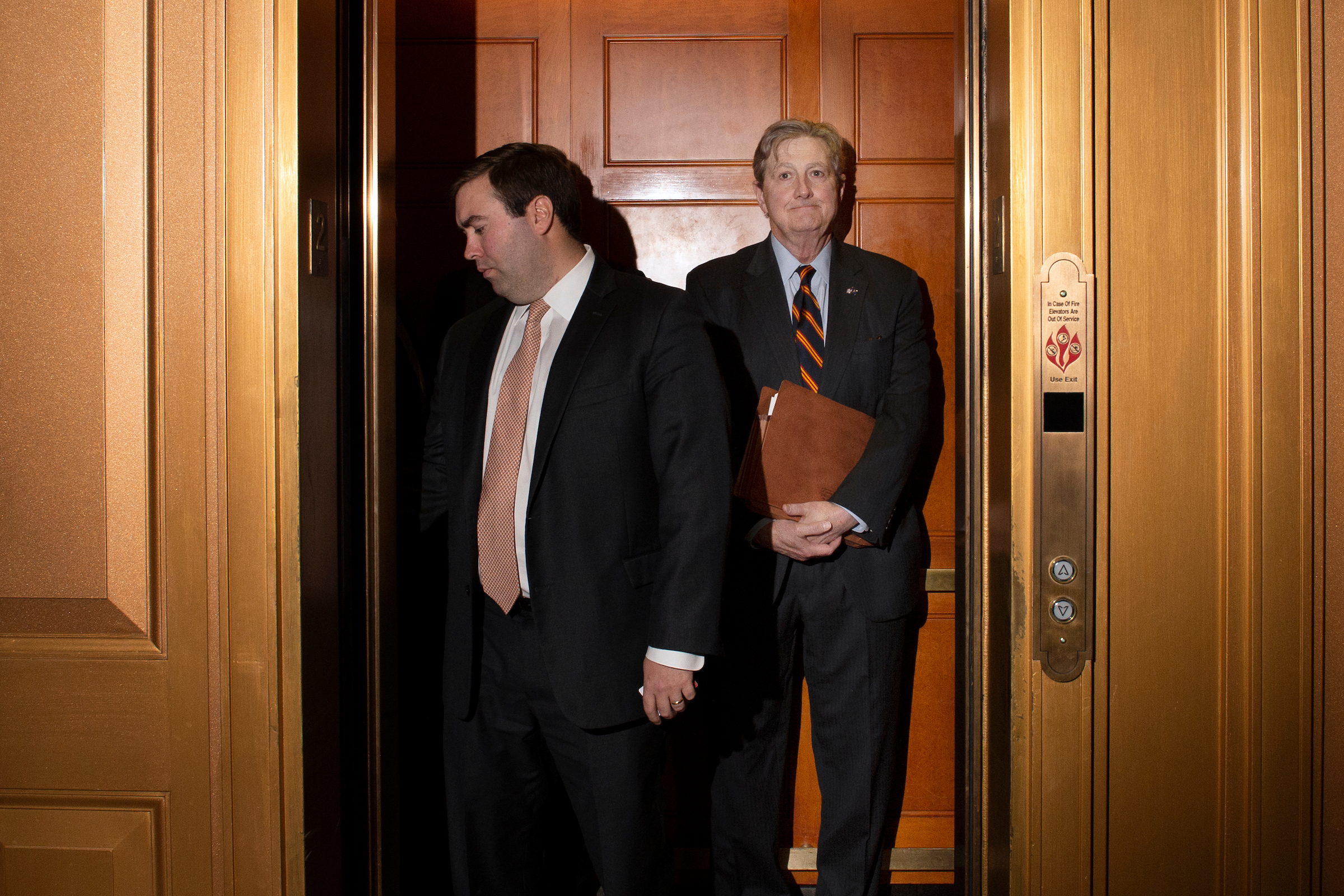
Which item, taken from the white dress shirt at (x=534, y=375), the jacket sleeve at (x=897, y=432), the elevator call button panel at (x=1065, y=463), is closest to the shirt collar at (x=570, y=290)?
the white dress shirt at (x=534, y=375)

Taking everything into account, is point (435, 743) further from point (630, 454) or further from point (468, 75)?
point (468, 75)

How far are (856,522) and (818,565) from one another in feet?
0.52

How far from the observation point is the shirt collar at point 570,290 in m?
1.76

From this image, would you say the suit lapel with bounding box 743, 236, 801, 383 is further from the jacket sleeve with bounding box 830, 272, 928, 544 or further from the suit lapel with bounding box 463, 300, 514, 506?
the suit lapel with bounding box 463, 300, 514, 506

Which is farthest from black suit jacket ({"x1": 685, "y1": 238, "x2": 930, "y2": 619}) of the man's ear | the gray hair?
the man's ear

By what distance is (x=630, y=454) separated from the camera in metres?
1.63

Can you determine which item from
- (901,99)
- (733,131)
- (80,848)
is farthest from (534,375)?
(901,99)

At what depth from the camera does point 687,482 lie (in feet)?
5.20

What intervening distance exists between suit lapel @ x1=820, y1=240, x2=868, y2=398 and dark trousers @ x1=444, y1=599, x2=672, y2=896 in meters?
0.90

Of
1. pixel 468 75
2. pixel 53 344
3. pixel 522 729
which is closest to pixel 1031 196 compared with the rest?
pixel 522 729

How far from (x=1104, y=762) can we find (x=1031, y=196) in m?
0.86

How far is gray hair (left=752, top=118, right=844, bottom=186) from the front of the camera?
2.20 m

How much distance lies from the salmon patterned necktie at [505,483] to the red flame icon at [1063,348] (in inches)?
34.8

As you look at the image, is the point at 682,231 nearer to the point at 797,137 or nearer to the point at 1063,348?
the point at 797,137
